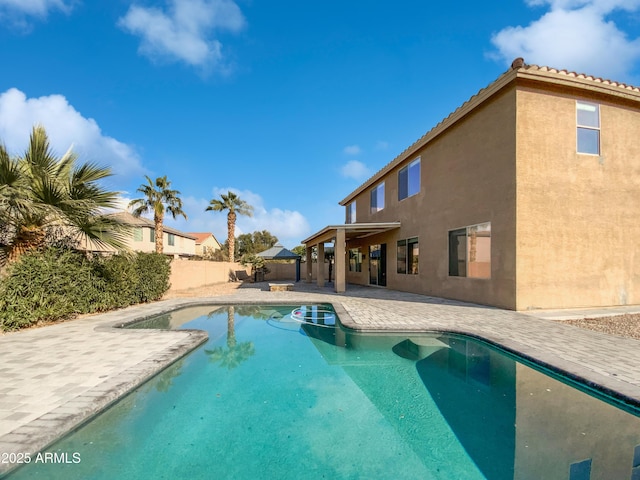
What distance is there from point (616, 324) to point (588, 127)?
20.4ft

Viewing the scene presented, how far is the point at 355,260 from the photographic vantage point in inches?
914

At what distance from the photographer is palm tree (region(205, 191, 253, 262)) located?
27375 millimetres

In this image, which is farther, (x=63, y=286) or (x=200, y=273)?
(x=200, y=273)

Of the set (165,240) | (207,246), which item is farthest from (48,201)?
(207,246)

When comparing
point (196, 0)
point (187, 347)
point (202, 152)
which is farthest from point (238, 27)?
point (187, 347)

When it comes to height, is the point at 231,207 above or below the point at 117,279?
above

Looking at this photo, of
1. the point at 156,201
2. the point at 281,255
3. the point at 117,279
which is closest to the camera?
the point at 117,279

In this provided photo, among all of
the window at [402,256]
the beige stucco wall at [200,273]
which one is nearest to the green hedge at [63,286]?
the beige stucco wall at [200,273]

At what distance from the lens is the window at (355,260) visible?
2239cm

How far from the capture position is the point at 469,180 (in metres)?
10.9

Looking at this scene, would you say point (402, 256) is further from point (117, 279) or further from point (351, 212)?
point (117, 279)

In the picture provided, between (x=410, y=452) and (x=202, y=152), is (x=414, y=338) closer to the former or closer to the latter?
(x=410, y=452)

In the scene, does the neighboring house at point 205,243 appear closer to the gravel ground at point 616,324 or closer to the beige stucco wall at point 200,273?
the beige stucco wall at point 200,273

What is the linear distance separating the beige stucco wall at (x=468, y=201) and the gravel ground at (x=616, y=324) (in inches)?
67.1
